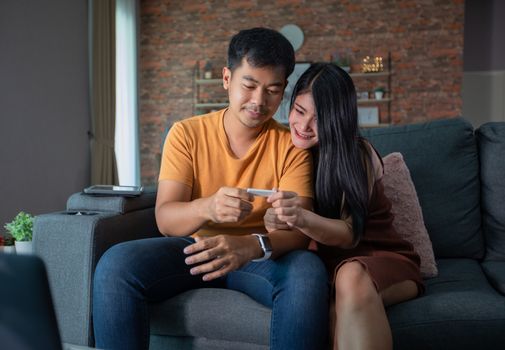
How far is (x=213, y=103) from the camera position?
6.29 m

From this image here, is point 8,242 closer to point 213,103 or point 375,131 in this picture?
point 375,131

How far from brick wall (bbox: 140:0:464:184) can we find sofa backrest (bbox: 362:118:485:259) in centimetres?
419

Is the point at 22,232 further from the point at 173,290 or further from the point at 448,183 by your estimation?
the point at 448,183

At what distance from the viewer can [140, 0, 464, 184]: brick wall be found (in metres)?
5.92

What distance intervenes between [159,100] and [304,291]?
5.55m

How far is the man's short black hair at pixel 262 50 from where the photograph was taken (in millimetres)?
1425

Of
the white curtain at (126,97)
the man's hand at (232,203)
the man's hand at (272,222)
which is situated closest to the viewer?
the man's hand at (232,203)

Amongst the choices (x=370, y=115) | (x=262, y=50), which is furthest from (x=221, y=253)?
(x=370, y=115)

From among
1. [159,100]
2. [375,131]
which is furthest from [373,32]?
[375,131]

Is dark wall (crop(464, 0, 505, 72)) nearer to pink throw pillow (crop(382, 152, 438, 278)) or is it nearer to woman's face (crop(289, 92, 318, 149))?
pink throw pillow (crop(382, 152, 438, 278))

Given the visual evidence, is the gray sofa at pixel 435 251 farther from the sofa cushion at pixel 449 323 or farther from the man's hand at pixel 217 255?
the man's hand at pixel 217 255

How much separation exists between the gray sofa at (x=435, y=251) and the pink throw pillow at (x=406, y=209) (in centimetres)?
11

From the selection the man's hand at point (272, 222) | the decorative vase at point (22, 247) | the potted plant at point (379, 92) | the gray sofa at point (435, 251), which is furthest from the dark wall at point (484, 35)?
the decorative vase at point (22, 247)

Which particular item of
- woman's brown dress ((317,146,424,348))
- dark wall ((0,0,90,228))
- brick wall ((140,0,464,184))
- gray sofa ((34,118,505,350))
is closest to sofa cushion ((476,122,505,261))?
gray sofa ((34,118,505,350))
